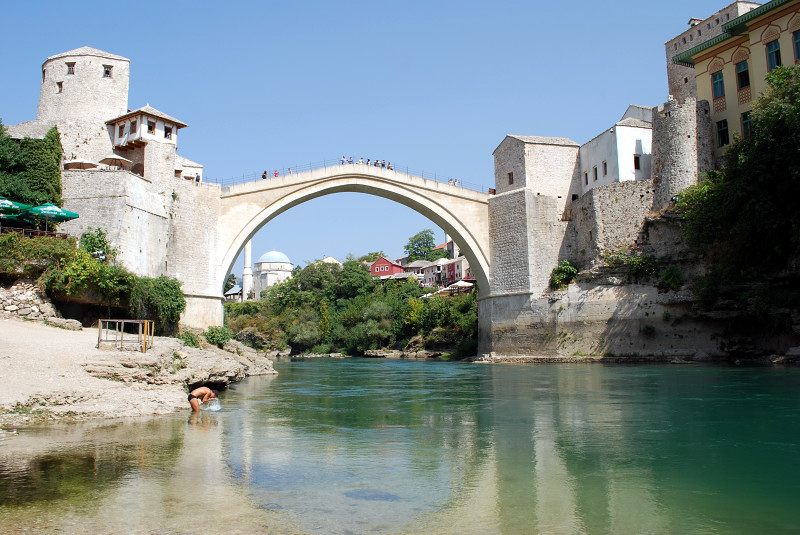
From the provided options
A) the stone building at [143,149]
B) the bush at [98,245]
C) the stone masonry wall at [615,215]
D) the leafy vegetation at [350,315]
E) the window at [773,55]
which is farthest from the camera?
Answer: the leafy vegetation at [350,315]

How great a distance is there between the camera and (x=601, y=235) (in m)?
28.3

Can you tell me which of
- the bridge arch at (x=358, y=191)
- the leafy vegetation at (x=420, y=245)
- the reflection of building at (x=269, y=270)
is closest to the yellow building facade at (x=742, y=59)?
the bridge arch at (x=358, y=191)

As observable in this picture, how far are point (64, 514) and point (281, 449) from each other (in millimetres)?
3480

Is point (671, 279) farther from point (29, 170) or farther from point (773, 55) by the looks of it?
point (29, 170)

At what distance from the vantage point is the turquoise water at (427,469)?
18.1 ft

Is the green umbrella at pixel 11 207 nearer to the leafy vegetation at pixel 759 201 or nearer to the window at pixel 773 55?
the leafy vegetation at pixel 759 201

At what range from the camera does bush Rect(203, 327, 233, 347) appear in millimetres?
23453

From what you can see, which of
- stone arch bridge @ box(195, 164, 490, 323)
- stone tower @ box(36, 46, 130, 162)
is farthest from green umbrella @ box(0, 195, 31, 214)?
stone arch bridge @ box(195, 164, 490, 323)

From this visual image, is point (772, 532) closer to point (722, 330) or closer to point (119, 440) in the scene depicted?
point (119, 440)

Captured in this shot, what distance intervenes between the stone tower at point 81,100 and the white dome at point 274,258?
225 feet

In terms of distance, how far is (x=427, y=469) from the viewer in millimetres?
7484

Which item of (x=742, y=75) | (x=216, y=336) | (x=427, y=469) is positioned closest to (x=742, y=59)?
(x=742, y=75)

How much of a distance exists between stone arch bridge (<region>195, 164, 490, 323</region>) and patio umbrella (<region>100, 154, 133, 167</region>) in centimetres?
400

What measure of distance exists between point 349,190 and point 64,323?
1599 centimetres
